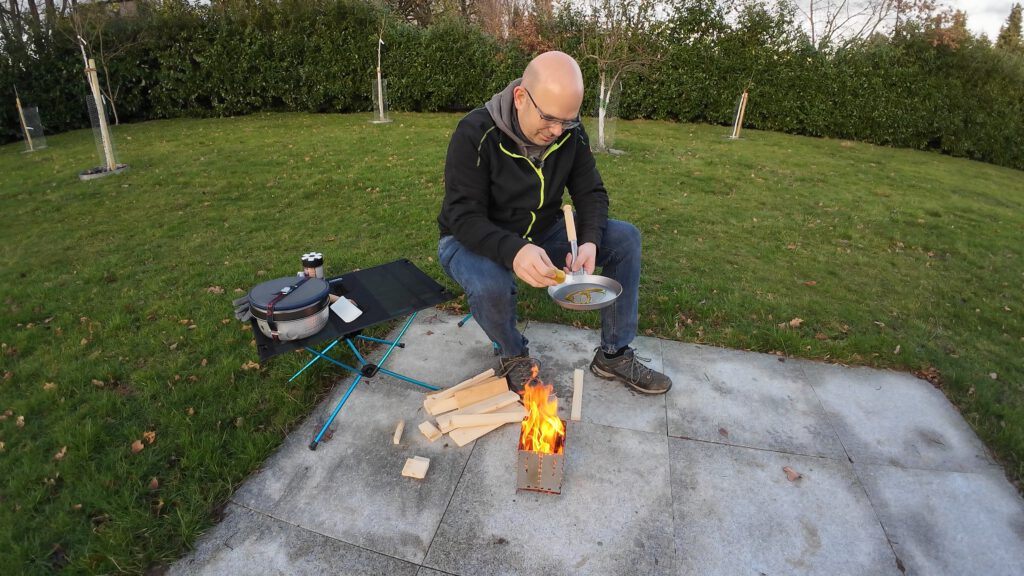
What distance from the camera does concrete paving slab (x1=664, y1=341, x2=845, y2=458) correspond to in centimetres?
267

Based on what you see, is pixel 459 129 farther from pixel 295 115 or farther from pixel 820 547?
pixel 295 115

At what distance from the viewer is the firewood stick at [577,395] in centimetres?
279

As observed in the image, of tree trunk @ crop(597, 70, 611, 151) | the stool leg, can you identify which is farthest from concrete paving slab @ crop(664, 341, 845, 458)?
tree trunk @ crop(597, 70, 611, 151)

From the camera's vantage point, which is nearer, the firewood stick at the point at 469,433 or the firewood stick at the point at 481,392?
the firewood stick at the point at 469,433

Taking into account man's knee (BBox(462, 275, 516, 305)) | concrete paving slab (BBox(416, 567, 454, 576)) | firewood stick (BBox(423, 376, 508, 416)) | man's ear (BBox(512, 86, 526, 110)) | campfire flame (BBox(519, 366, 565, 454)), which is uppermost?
man's ear (BBox(512, 86, 526, 110))

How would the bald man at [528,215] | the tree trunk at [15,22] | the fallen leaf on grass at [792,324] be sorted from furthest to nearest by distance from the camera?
the tree trunk at [15,22], the fallen leaf on grass at [792,324], the bald man at [528,215]

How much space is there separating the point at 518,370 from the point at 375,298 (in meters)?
0.94

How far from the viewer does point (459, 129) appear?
2.76 metres

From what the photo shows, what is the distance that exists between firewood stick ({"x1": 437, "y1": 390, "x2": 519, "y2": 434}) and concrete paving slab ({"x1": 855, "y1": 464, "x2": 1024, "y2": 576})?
1.74 metres

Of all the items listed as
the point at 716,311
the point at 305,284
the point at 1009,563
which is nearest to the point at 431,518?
the point at 305,284

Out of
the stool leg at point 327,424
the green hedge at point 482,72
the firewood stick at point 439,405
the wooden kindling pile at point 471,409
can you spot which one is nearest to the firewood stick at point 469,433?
the wooden kindling pile at point 471,409

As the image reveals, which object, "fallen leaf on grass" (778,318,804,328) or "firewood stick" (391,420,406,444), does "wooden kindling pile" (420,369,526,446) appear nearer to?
"firewood stick" (391,420,406,444)

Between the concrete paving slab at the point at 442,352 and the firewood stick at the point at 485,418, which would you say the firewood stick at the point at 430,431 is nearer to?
the firewood stick at the point at 485,418

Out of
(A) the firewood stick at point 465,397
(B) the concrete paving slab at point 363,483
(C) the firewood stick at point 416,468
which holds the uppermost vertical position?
(A) the firewood stick at point 465,397
